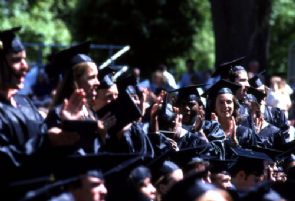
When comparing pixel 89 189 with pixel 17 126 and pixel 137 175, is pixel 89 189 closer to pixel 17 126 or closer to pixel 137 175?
pixel 137 175

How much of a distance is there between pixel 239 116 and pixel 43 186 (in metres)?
5.42

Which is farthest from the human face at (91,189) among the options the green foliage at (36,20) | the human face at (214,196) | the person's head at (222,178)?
the green foliage at (36,20)

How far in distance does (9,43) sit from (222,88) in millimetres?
4188

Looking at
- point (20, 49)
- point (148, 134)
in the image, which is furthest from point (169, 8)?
point (20, 49)

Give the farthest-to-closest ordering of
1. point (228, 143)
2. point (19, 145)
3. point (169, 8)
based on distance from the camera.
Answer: point (169, 8) → point (228, 143) → point (19, 145)

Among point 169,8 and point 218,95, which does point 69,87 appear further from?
point 169,8

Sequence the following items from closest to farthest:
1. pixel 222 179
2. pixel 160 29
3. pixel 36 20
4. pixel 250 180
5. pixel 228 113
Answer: pixel 250 180 → pixel 222 179 → pixel 228 113 → pixel 160 29 → pixel 36 20

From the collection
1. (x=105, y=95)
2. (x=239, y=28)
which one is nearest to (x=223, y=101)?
(x=105, y=95)

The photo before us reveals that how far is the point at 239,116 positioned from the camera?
12.0 meters

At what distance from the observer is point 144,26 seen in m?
29.0

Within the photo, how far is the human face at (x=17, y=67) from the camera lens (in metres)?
7.72

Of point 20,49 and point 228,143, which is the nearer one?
point 20,49

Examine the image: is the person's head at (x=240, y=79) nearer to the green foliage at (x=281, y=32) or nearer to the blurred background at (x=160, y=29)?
the blurred background at (x=160, y=29)

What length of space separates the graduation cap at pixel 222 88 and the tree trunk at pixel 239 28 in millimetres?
7127
